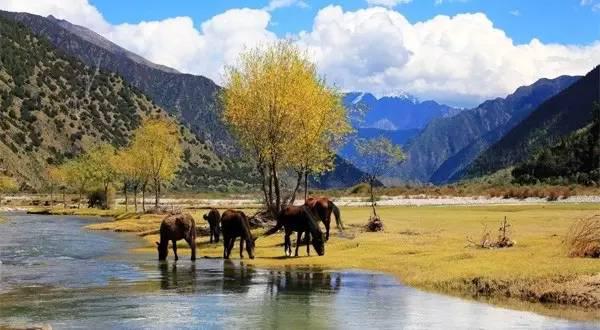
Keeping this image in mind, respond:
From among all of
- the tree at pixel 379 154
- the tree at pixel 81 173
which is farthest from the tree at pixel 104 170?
the tree at pixel 379 154

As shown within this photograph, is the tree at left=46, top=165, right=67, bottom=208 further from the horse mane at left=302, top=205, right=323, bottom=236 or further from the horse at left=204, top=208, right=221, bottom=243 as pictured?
the horse mane at left=302, top=205, right=323, bottom=236

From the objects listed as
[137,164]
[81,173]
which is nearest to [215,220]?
[137,164]

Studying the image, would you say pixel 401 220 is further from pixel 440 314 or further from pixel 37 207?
pixel 37 207

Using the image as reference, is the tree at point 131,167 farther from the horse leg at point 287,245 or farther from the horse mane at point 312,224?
the horse mane at point 312,224

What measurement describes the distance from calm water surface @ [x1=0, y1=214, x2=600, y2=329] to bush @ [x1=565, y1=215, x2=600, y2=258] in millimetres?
7837

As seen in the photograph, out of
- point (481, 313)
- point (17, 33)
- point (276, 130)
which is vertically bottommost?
point (481, 313)

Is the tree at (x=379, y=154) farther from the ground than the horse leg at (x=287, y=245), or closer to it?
farther from the ground

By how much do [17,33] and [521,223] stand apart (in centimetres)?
17457

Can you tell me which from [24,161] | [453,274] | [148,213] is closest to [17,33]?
[24,161]

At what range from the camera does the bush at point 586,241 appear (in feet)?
99.4

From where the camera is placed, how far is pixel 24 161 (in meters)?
160

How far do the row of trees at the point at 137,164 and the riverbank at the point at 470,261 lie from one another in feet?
154

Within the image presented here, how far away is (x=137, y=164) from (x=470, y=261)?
79307 mm

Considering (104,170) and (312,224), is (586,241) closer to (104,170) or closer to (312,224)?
(312,224)
